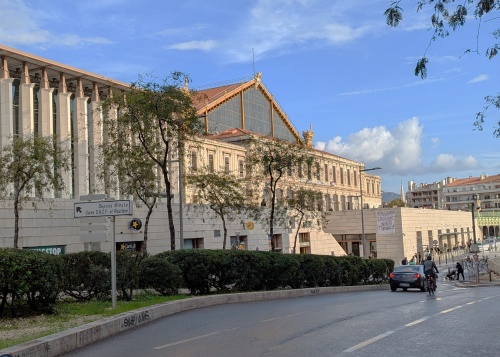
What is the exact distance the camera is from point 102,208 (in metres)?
13.5

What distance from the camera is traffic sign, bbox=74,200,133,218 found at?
44.3ft

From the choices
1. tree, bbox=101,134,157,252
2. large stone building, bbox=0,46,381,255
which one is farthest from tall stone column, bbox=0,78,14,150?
tree, bbox=101,134,157,252

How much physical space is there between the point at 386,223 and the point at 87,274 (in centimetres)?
5657

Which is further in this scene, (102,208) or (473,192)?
(473,192)

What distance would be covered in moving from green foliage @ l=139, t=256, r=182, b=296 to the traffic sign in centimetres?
378

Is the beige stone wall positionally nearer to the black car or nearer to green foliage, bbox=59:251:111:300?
the black car

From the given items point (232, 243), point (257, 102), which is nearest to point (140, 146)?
point (232, 243)

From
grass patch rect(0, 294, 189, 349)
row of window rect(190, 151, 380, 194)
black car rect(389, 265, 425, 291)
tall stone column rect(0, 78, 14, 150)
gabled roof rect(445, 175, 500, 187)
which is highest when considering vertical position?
gabled roof rect(445, 175, 500, 187)

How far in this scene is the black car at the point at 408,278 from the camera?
28.0 m

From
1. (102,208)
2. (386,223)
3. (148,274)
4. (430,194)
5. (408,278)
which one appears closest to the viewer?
(102,208)

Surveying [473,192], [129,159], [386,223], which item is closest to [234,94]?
[386,223]

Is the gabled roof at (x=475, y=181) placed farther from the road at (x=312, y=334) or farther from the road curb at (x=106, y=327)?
the road at (x=312, y=334)

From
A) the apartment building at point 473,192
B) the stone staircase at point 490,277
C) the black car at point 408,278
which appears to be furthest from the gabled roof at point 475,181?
the black car at point 408,278

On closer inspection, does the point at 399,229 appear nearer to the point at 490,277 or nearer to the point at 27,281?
the point at 490,277
